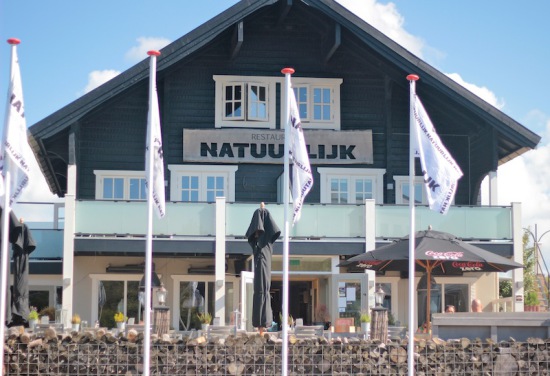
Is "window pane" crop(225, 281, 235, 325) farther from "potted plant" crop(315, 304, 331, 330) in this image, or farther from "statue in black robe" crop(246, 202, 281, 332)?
"statue in black robe" crop(246, 202, 281, 332)

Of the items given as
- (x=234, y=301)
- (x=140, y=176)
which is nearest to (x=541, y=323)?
(x=234, y=301)

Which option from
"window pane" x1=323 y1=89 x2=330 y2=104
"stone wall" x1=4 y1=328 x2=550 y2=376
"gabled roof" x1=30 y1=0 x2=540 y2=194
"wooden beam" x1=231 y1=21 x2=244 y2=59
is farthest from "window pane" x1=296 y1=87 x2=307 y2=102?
"stone wall" x1=4 y1=328 x2=550 y2=376

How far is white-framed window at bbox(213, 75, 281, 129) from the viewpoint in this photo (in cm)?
2691

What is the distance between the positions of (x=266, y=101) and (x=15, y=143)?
47.5ft

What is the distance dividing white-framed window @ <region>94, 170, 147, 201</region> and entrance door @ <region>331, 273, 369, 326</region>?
19.3ft

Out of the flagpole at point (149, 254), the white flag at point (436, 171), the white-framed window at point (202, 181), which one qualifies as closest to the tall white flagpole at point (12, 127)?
the flagpole at point (149, 254)

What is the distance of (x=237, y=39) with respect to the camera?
84.3 ft

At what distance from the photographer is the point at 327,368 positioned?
47.1 ft

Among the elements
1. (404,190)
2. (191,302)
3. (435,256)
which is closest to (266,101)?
(404,190)

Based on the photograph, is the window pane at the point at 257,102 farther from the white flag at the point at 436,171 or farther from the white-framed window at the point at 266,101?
the white flag at the point at 436,171

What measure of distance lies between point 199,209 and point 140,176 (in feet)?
10.2

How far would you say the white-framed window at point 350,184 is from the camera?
26875 mm

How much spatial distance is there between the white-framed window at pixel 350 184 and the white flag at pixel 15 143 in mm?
14338

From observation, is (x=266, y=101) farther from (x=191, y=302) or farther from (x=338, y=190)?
(x=191, y=302)
